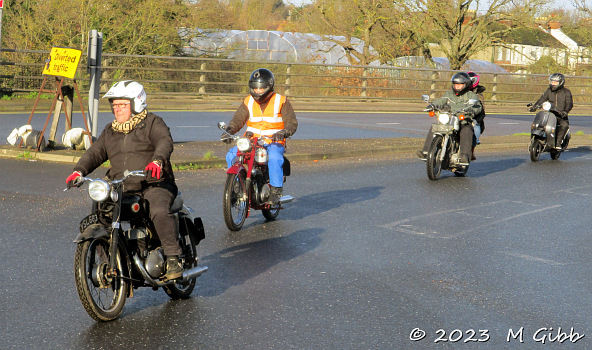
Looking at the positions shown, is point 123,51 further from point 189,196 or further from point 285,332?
point 285,332

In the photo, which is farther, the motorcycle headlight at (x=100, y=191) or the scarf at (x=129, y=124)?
the scarf at (x=129, y=124)

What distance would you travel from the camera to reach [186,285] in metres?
6.03

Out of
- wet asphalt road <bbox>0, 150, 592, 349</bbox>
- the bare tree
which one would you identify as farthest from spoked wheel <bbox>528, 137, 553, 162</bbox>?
the bare tree

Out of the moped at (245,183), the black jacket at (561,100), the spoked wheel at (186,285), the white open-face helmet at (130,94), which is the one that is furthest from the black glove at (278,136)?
the black jacket at (561,100)

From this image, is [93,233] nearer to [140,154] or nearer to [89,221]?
[89,221]

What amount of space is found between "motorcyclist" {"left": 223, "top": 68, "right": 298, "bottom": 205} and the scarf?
304 centimetres

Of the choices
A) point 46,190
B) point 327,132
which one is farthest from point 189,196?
point 327,132

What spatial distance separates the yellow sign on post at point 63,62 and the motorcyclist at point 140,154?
8438mm

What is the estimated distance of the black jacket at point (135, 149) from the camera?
5.63m

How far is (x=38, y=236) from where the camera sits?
7930 millimetres

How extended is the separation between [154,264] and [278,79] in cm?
2595

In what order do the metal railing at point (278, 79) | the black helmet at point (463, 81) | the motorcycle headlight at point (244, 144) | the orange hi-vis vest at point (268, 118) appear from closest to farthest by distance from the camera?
the motorcycle headlight at point (244, 144) → the orange hi-vis vest at point (268, 118) → the black helmet at point (463, 81) → the metal railing at point (278, 79)

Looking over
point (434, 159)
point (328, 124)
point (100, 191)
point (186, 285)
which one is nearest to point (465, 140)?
point (434, 159)

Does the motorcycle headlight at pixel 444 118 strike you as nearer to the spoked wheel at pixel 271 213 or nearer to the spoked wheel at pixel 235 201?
the spoked wheel at pixel 271 213
